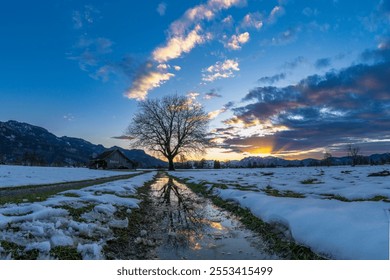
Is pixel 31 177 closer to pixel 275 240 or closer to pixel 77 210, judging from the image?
pixel 77 210

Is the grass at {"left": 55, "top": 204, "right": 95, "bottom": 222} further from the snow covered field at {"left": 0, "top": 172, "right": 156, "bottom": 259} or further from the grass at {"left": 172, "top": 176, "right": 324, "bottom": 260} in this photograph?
the grass at {"left": 172, "top": 176, "right": 324, "bottom": 260}

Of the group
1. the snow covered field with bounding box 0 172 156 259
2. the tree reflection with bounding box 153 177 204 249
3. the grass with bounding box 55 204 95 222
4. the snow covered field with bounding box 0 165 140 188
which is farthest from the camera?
the snow covered field with bounding box 0 165 140 188

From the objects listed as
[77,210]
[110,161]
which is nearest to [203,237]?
[77,210]

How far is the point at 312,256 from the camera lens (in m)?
5.34

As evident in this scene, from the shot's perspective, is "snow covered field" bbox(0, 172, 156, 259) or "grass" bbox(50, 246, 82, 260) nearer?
"grass" bbox(50, 246, 82, 260)

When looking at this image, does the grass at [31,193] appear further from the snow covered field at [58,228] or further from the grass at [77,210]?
the grass at [77,210]

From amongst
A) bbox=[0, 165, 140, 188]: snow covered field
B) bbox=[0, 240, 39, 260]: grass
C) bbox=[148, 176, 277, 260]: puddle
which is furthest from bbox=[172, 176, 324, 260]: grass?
bbox=[0, 165, 140, 188]: snow covered field

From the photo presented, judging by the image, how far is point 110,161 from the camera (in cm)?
8044

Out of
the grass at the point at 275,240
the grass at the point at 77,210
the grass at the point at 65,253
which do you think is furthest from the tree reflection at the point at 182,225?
the grass at the point at 77,210

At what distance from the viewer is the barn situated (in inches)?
3135

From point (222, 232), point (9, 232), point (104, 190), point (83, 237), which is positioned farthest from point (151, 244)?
point (104, 190)

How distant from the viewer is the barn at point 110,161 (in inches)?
3135

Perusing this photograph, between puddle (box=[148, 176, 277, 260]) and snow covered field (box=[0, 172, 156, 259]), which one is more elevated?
snow covered field (box=[0, 172, 156, 259])

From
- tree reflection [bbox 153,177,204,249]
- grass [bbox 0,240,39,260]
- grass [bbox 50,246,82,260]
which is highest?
grass [bbox 0,240,39,260]
